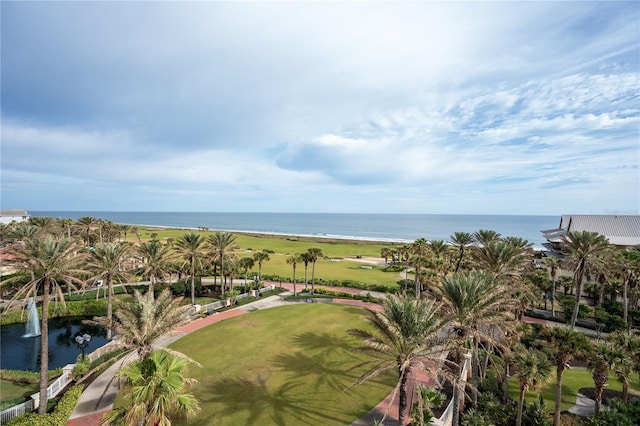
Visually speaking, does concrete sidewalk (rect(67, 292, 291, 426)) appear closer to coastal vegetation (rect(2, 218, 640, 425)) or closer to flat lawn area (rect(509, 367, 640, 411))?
coastal vegetation (rect(2, 218, 640, 425))

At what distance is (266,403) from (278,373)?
12.6 ft

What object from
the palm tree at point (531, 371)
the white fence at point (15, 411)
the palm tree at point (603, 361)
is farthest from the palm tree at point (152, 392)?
the palm tree at point (603, 361)

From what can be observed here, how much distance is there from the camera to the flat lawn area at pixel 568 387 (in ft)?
79.2

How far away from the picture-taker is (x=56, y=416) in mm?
18453

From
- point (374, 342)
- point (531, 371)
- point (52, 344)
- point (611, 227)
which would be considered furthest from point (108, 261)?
point (611, 227)

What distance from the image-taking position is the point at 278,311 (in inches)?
1609

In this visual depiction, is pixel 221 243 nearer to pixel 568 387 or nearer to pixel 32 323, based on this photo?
pixel 32 323

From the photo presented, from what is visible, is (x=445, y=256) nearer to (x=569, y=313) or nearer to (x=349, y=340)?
(x=569, y=313)

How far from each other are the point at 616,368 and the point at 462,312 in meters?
10.9

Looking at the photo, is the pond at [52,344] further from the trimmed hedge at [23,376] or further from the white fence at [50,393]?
the white fence at [50,393]

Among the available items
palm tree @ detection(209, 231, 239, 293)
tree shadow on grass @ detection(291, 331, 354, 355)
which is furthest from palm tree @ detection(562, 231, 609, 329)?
palm tree @ detection(209, 231, 239, 293)

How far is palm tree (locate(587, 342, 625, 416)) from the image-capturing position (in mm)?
19531

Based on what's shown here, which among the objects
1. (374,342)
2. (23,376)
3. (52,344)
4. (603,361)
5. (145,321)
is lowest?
(52,344)

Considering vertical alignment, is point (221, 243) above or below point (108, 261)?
above
